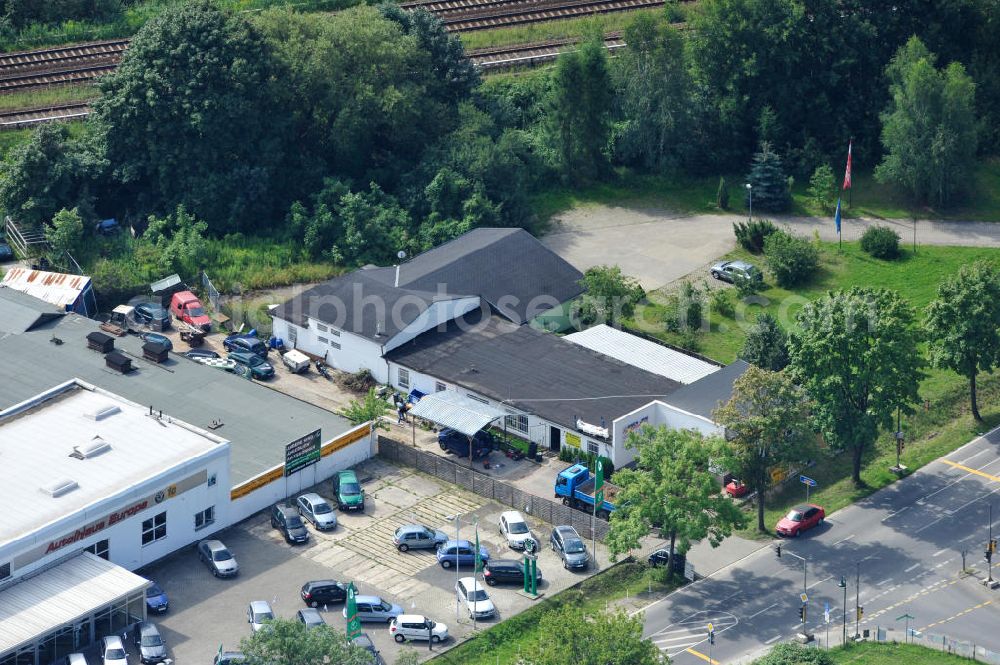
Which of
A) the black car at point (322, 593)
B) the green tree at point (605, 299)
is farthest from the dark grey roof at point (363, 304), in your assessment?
the black car at point (322, 593)

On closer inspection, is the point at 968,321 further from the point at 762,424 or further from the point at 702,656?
the point at 702,656

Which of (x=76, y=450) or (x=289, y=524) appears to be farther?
(x=289, y=524)

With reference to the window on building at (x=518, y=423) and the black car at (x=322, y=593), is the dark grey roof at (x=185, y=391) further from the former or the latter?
the black car at (x=322, y=593)

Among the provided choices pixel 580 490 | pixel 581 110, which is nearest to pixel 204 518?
pixel 580 490

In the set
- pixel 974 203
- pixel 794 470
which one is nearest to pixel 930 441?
pixel 794 470

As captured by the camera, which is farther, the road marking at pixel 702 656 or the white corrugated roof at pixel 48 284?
the white corrugated roof at pixel 48 284

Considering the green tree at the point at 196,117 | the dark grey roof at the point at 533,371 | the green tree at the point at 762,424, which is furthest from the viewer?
the green tree at the point at 196,117
